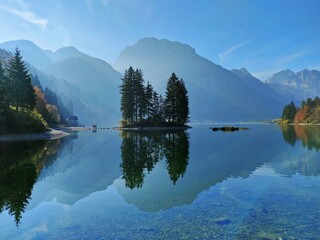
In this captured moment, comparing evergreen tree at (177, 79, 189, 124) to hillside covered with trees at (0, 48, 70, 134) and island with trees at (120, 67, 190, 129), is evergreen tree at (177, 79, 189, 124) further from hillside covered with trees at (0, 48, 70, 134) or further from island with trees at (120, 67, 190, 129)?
hillside covered with trees at (0, 48, 70, 134)

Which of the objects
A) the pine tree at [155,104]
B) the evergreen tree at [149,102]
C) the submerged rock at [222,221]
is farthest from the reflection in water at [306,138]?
the evergreen tree at [149,102]

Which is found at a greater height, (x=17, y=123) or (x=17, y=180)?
(x=17, y=123)

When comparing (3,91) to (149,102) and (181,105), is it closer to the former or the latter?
(149,102)

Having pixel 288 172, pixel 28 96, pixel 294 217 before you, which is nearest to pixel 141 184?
pixel 294 217

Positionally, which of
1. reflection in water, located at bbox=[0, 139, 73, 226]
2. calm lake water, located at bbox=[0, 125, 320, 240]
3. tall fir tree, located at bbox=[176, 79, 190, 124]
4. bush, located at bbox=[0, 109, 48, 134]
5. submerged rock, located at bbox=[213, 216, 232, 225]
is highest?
tall fir tree, located at bbox=[176, 79, 190, 124]

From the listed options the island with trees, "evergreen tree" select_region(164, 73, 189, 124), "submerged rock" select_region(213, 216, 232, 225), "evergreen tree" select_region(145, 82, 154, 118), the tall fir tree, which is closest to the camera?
"submerged rock" select_region(213, 216, 232, 225)

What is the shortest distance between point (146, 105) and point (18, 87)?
4862 cm

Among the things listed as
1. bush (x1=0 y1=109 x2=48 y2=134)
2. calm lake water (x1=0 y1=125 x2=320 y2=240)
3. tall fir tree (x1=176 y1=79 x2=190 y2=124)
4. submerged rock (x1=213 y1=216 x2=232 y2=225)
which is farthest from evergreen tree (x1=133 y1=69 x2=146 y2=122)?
submerged rock (x1=213 y1=216 x2=232 y2=225)

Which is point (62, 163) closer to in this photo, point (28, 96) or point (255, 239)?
point (255, 239)

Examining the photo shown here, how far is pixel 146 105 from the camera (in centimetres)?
11319

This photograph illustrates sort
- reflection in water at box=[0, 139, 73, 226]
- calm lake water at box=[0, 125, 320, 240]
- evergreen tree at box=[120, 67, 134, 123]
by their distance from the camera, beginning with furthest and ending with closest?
1. evergreen tree at box=[120, 67, 134, 123]
2. reflection in water at box=[0, 139, 73, 226]
3. calm lake water at box=[0, 125, 320, 240]

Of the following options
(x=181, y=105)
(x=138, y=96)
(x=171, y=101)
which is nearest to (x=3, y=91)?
(x=138, y=96)

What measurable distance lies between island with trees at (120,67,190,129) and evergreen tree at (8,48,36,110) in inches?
1434

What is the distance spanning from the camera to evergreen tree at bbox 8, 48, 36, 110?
74500 millimetres
